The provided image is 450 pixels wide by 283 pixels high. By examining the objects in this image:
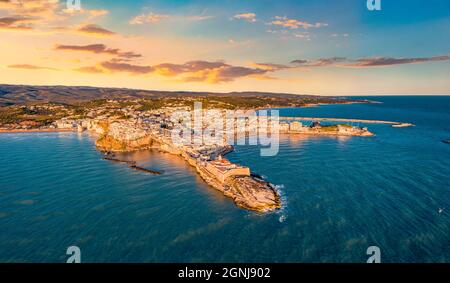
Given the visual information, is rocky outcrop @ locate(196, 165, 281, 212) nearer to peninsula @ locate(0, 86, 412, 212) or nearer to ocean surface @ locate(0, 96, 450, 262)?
peninsula @ locate(0, 86, 412, 212)

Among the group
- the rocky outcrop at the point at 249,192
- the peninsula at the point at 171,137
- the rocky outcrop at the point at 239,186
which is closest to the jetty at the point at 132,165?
the peninsula at the point at 171,137

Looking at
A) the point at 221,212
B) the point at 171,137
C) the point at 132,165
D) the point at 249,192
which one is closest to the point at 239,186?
the point at 249,192

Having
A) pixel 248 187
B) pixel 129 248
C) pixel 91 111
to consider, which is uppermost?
pixel 91 111

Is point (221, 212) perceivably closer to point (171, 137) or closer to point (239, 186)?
point (239, 186)

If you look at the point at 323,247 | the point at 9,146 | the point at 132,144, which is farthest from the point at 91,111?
the point at 323,247

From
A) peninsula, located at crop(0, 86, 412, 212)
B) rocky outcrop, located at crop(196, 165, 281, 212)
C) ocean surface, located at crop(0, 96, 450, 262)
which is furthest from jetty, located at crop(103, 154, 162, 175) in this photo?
rocky outcrop, located at crop(196, 165, 281, 212)

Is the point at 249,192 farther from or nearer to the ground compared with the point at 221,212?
farther from the ground

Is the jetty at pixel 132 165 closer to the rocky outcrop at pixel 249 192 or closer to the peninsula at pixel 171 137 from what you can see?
the peninsula at pixel 171 137

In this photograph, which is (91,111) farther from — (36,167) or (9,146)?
(36,167)
